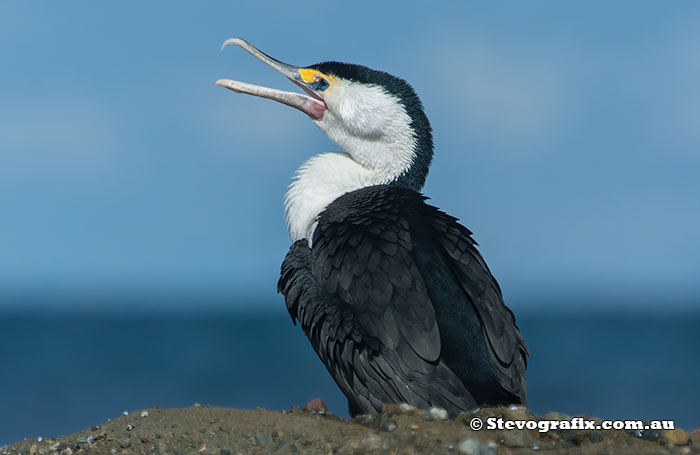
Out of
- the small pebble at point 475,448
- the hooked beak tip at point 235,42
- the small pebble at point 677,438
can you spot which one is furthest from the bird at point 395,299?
the hooked beak tip at point 235,42

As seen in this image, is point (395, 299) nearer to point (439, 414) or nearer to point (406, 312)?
point (406, 312)

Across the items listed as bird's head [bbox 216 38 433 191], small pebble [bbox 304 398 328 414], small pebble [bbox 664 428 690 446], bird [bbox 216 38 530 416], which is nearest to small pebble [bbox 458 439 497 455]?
bird [bbox 216 38 530 416]

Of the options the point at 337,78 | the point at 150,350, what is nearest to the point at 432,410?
the point at 337,78

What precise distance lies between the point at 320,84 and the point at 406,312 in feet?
10.7

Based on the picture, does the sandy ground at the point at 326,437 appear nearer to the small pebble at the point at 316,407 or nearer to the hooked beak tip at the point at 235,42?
the small pebble at the point at 316,407

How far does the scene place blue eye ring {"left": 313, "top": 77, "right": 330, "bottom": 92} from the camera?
794 centimetres

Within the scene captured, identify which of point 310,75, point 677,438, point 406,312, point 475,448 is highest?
point 310,75

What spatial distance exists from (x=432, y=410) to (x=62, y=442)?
2385 millimetres

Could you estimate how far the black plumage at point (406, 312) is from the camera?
5328 mm

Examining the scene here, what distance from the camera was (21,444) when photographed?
17.6ft

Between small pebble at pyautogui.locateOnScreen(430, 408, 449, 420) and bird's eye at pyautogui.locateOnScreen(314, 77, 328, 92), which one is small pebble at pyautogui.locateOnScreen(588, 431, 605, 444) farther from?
bird's eye at pyautogui.locateOnScreen(314, 77, 328, 92)

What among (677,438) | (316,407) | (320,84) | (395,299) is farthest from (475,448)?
(320,84)

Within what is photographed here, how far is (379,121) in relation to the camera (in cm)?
743

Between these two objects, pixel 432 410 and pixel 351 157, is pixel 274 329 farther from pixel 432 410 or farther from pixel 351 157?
pixel 432 410
